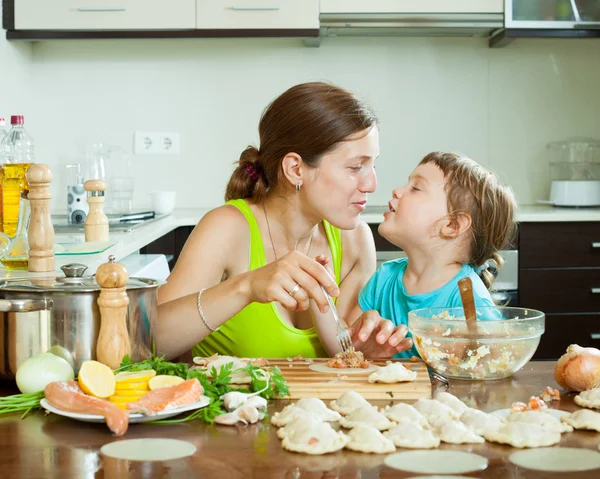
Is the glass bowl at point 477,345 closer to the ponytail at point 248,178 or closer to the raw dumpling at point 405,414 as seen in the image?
the raw dumpling at point 405,414

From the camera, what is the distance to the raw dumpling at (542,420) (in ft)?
3.14

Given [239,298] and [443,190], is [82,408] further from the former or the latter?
[443,190]

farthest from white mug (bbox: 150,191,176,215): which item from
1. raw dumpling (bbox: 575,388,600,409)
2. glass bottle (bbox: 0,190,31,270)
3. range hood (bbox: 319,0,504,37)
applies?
raw dumpling (bbox: 575,388,600,409)

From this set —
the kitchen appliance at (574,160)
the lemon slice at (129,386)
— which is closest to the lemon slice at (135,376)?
the lemon slice at (129,386)

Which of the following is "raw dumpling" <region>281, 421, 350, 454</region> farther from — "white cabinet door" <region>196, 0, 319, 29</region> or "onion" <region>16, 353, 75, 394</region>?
"white cabinet door" <region>196, 0, 319, 29</region>

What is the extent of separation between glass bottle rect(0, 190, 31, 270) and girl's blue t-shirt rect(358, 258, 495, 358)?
2.41 feet

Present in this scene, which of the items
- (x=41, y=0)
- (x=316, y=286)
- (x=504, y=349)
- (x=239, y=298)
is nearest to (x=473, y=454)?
(x=504, y=349)

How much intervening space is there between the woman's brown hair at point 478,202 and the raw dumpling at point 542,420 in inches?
34.9

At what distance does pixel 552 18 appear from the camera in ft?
11.6

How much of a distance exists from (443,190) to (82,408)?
1.07 m

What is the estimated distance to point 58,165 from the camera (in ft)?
12.8

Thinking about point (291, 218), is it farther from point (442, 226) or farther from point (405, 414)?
point (405, 414)

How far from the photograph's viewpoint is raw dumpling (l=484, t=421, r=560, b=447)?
91 centimetres

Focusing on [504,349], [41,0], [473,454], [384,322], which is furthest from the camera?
[41,0]
